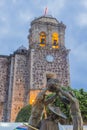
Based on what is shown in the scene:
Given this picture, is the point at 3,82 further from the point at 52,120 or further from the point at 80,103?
the point at 52,120

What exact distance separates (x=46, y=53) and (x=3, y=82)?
18.3 ft

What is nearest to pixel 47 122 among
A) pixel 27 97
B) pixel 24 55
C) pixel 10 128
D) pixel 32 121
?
pixel 32 121

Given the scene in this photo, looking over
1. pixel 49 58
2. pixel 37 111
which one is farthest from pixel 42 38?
pixel 37 111

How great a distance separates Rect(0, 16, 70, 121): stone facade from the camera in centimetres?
2834

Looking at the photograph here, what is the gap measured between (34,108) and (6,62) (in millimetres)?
26624

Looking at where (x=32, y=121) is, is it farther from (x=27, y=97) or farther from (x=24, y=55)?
(x=24, y=55)

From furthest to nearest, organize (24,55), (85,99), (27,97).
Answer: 1. (24,55)
2. (27,97)
3. (85,99)

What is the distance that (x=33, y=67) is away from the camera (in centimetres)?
2895

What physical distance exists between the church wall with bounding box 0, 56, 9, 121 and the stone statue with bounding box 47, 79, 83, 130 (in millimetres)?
24775

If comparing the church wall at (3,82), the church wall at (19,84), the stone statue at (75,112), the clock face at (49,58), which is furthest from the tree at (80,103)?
the stone statue at (75,112)

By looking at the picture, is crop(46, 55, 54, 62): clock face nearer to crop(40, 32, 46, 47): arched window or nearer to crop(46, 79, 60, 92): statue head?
crop(40, 32, 46, 47): arched window

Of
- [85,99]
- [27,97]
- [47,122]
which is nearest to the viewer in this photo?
[47,122]

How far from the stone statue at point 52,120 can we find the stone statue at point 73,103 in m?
0.18

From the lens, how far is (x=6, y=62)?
3109cm
